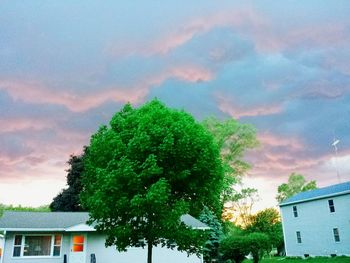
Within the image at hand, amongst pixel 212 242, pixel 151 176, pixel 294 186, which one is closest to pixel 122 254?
pixel 212 242

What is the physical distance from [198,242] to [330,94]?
19.5m

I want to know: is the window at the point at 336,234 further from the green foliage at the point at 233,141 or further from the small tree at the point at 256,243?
the green foliage at the point at 233,141

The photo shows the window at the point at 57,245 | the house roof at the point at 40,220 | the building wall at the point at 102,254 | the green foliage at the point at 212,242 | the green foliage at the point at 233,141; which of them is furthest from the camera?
the green foliage at the point at 233,141

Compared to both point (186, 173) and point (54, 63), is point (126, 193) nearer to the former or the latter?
point (186, 173)

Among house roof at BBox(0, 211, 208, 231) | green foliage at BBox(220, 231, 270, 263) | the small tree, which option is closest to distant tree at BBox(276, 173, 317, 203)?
green foliage at BBox(220, 231, 270, 263)

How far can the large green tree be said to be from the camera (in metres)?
15.8

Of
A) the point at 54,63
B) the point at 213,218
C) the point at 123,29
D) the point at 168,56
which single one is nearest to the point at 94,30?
the point at 123,29

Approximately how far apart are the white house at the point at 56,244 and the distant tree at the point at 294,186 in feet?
136

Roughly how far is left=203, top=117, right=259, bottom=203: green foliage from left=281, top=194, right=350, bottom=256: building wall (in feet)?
24.4

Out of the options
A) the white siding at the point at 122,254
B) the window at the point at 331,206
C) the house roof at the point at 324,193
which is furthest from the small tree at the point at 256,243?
the house roof at the point at 324,193

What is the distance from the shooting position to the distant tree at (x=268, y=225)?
49.2m

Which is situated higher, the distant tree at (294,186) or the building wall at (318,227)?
the distant tree at (294,186)

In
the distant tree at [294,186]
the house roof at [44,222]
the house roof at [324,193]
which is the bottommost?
the house roof at [44,222]

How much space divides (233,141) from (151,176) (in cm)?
2922
